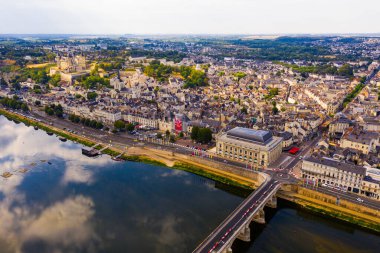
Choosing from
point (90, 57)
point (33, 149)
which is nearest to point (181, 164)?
point (33, 149)

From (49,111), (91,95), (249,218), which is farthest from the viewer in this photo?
(91,95)

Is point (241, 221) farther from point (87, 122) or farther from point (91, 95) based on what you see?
point (91, 95)

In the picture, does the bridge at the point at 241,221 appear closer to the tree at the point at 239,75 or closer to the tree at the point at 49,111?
the tree at the point at 49,111

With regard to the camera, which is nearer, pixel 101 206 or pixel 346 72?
pixel 101 206

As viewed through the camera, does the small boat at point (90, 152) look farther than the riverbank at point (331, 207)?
Yes

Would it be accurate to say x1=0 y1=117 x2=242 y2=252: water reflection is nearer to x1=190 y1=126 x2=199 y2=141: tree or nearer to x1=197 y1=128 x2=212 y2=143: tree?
x1=197 y1=128 x2=212 y2=143: tree

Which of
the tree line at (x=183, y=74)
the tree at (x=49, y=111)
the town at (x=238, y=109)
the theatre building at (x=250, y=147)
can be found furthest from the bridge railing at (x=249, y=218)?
the tree line at (x=183, y=74)

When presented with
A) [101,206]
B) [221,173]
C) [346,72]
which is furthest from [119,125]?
[346,72]

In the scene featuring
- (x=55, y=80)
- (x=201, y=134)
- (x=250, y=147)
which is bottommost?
(x=201, y=134)
